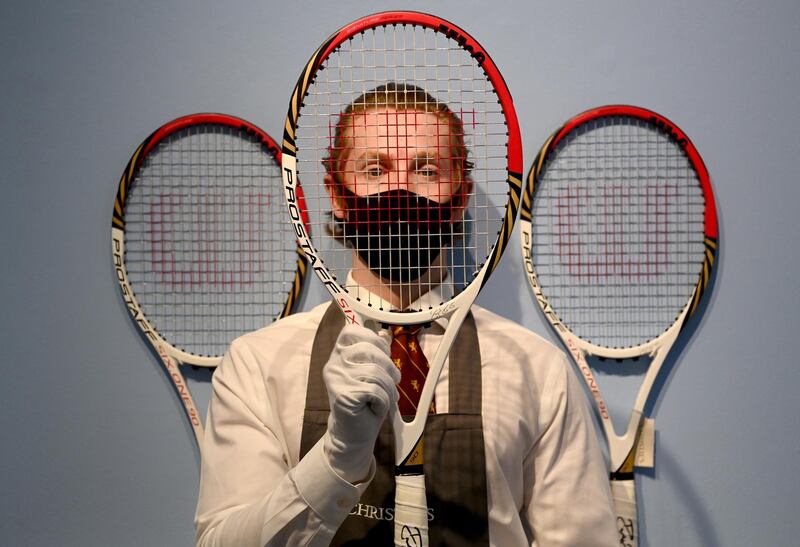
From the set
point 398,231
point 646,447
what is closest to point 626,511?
point 646,447

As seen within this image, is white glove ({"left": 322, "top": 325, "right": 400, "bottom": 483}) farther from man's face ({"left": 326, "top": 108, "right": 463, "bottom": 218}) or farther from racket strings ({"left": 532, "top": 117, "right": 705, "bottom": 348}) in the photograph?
racket strings ({"left": 532, "top": 117, "right": 705, "bottom": 348})

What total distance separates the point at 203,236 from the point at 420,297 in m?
0.72

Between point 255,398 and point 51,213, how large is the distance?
2.95 feet

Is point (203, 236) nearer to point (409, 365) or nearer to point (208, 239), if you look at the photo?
point (208, 239)

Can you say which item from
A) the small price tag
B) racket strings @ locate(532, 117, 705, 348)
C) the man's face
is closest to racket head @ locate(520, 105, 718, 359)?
racket strings @ locate(532, 117, 705, 348)

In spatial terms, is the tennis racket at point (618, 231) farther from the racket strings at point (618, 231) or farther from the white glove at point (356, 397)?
the white glove at point (356, 397)

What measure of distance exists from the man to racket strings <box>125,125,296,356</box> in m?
0.45

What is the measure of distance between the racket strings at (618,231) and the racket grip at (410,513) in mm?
835

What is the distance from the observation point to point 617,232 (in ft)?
6.33

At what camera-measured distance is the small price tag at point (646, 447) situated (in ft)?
6.20

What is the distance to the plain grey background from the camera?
1.92 meters

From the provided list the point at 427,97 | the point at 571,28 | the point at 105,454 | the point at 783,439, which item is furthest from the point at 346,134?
the point at 783,439

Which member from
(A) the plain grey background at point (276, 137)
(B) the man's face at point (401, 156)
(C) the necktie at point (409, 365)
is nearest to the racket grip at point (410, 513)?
(C) the necktie at point (409, 365)

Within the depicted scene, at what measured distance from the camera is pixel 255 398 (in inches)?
55.4
